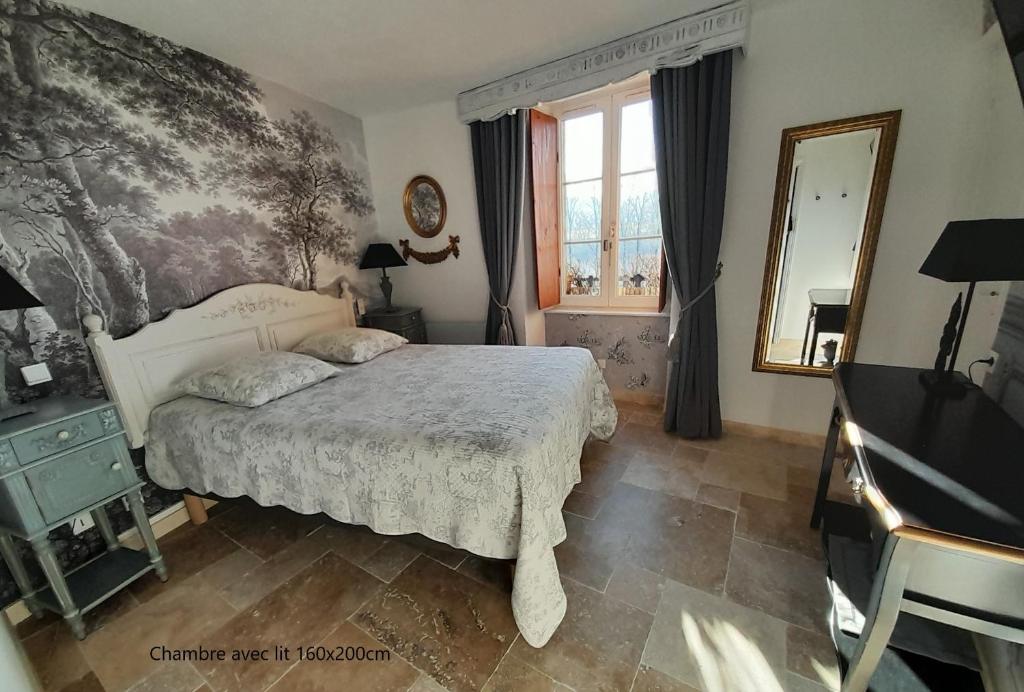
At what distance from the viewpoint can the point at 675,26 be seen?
2107mm

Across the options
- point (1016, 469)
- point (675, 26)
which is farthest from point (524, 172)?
point (1016, 469)

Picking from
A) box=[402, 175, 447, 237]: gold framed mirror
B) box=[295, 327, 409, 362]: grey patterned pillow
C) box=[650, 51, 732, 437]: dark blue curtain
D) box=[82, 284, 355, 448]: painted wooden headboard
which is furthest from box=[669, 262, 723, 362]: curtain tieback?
box=[82, 284, 355, 448]: painted wooden headboard

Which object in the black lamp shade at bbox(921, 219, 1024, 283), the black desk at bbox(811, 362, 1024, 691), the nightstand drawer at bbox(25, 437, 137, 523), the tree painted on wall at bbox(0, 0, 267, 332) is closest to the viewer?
the black desk at bbox(811, 362, 1024, 691)

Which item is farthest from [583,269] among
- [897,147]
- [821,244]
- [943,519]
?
[943,519]

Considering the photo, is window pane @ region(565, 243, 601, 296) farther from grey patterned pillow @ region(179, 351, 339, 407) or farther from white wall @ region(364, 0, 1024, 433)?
grey patterned pillow @ region(179, 351, 339, 407)

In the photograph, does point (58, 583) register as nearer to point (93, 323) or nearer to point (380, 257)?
point (93, 323)

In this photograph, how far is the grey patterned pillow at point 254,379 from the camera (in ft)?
5.84

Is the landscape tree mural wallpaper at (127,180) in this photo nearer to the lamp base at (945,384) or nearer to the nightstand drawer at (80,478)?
the nightstand drawer at (80,478)

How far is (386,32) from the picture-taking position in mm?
2059

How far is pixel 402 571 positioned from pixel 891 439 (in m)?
1.82

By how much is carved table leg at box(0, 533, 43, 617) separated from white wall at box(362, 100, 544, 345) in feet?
8.52

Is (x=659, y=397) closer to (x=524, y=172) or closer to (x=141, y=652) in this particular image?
(x=524, y=172)

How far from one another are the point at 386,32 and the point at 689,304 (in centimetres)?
240

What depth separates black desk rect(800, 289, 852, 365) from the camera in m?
2.19
